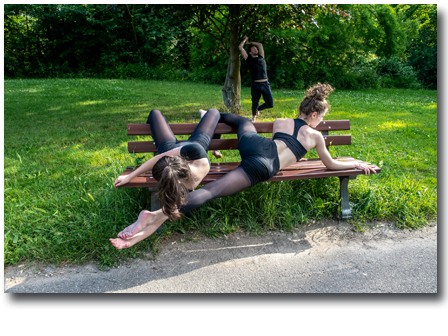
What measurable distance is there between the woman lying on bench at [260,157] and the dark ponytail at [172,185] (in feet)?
0.17

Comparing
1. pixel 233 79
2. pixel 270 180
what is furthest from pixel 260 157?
pixel 233 79

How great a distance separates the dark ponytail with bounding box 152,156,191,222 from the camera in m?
2.47

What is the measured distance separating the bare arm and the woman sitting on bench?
45.7 inches

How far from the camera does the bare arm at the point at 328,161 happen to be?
332 cm

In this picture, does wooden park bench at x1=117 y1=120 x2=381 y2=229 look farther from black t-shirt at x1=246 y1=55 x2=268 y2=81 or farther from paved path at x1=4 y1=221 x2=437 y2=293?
black t-shirt at x1=246 y1=55 x2=268 y2=81

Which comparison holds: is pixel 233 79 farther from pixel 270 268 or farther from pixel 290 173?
pixel 270 268

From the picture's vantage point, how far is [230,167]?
3.66m

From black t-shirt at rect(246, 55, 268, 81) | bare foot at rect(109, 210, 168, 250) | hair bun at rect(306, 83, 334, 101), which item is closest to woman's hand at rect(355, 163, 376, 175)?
hair bun at rect(306, 83, 334, 101)

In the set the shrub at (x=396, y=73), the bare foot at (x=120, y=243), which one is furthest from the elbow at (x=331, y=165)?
the shrub at (x=396, y=73)

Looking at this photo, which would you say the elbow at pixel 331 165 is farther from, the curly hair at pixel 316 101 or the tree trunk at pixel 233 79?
the tree trunk at pixel 233 79

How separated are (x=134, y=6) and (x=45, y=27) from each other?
6.13 metres

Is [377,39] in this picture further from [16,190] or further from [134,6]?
[16,190]

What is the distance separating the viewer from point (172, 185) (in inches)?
97.3

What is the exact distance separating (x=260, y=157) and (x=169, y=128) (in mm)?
1078
